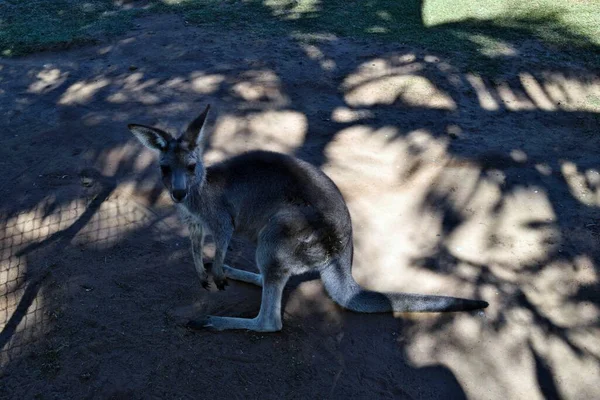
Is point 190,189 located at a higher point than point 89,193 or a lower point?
higher

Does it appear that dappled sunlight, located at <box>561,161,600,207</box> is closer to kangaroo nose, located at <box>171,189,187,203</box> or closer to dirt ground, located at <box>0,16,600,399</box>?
dirt ground, located at <box>0,16,600,399</box>

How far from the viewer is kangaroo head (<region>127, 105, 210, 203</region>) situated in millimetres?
3277

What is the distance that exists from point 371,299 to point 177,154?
63.5 inches

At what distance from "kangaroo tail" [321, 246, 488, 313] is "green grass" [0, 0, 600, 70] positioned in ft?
13.4

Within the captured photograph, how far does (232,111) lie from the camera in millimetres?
5629

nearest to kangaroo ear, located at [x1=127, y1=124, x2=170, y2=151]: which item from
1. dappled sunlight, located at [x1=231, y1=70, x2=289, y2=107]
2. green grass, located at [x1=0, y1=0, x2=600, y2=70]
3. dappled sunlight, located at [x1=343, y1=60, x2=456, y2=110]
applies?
dappled sunlight, located at [x1=231, y1=70, x2=289, y2=107]

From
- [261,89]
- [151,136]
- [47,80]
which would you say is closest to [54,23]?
[47,80]

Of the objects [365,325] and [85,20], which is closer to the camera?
[365,325]

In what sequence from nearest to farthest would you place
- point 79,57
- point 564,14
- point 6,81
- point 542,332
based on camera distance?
point 542,332, point 6,81, point 79,57, point 564,14

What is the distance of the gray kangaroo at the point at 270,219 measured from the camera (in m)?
3.35

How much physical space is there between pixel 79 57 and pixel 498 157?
18.5 ft

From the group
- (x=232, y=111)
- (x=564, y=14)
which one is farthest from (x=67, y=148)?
(x=564, y=14)

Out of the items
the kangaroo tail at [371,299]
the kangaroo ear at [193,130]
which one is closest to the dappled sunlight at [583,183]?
the kangaroo tail at [371,299]

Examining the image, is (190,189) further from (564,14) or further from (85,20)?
(564,14)
